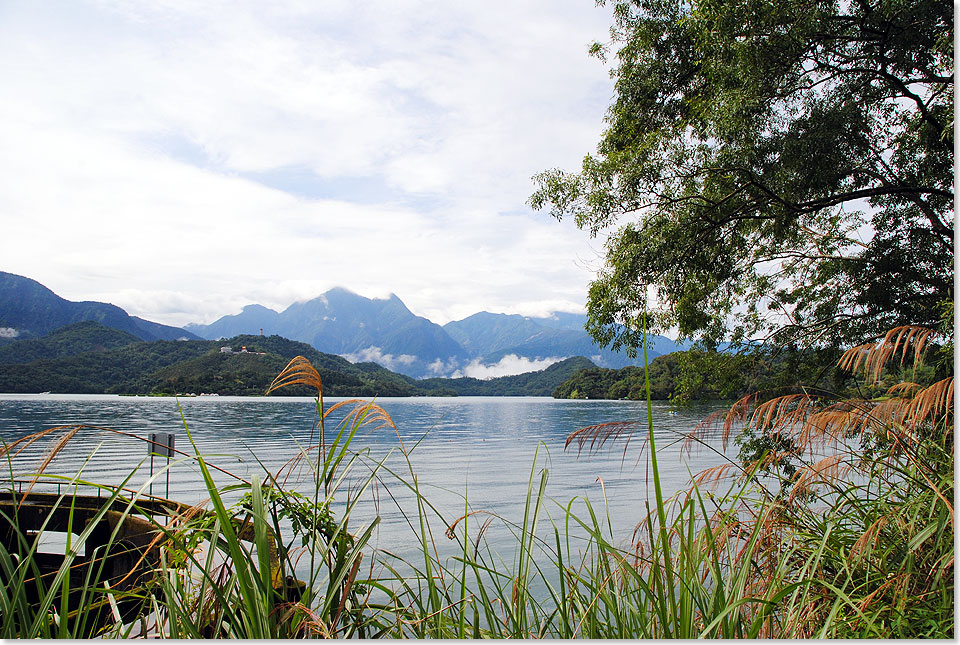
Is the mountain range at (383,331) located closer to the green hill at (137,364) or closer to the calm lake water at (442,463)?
the green hill at (137,364)

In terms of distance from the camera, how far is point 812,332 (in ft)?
23.9

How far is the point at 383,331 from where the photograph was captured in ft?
158

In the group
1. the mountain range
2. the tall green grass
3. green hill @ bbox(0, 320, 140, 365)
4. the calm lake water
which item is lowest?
the calm lake water

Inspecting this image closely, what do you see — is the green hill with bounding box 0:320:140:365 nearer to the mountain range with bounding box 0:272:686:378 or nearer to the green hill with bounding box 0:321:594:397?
the green hill with bounding box 0:321:594:397

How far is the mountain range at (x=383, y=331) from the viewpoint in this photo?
5.57m

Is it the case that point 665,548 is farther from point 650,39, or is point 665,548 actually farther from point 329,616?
point 650,39

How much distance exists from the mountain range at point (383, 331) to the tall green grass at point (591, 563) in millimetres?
3210

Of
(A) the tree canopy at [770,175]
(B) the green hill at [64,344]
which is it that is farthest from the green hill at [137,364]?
(A) the tree canopy at [770,175]

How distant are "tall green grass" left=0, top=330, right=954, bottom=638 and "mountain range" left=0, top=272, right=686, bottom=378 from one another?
3.21 m

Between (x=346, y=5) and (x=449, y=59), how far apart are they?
20.2 inches

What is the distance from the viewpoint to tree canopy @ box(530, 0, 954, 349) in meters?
5.51

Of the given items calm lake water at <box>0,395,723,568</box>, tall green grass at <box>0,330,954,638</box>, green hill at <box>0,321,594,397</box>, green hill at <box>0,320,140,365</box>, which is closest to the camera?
tall green grass at <box>0,330,954,638</box>

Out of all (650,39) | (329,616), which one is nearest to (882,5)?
(650,39)

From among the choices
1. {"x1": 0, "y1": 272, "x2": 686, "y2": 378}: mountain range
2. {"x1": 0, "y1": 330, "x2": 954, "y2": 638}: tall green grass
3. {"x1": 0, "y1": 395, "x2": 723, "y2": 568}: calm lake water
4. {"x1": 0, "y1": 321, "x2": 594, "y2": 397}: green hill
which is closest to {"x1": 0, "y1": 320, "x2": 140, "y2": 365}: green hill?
{"x1": 0, "y1": 321, "x2": 594, "y2": 397}: green hill
